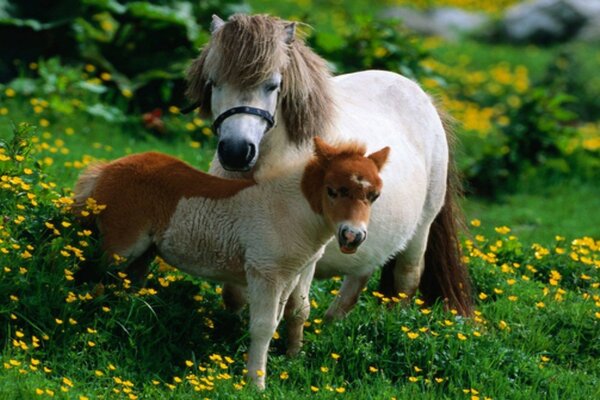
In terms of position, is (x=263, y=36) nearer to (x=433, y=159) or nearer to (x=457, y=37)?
(x=433, y=159)

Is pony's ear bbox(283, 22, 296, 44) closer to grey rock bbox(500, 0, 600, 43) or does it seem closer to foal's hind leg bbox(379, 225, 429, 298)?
foal's hind leg bbox(379, 225, 429, 298)

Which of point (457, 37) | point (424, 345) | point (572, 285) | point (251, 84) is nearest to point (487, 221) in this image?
point (572, 285)

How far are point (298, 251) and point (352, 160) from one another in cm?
53

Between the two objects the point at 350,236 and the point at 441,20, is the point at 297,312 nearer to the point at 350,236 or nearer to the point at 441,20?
the point at 350,236

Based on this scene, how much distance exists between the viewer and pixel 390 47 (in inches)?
467

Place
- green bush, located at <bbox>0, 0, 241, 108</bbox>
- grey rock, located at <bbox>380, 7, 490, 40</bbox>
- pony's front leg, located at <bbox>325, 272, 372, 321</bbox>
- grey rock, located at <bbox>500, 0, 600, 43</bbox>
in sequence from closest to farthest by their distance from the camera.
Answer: pony's front leg, located at <bbox>325, 272, 372, 321</bbox> → green bush, located at <bbox>0, 0, 241, 108</bbox> → grey rock, located at <bbox>380, 7, 490, 40</bbox> → grey rock, located at <bbox>500, 0, 600, 43</bbox>

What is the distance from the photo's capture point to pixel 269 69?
570cm

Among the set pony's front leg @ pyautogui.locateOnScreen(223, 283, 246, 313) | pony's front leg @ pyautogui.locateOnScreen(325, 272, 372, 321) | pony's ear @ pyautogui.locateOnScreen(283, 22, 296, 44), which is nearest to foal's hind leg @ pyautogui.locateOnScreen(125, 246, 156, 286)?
pony's front leg @ pyautogui.locateOnScreen(223, 283, 246, 313)

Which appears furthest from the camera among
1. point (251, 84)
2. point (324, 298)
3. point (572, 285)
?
point (572, 285)

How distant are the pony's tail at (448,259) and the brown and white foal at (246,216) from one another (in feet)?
5.94

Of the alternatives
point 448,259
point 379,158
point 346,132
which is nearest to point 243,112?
point 379,158

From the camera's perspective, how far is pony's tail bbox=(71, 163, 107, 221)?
5.82 m

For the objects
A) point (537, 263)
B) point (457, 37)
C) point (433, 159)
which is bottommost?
point (457, 37)

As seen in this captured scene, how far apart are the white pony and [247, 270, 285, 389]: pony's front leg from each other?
1.96 feet
